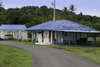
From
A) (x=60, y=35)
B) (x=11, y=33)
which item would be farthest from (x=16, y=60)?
(x=11, y=33)

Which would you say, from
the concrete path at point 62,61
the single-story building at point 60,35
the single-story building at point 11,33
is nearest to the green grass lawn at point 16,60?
the concrete path at point 62,61

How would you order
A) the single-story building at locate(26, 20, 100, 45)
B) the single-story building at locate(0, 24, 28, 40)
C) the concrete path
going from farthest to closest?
the single-story building at locate(0, 24, 28, 40)
the single-story building at locate(26, 20, 100, 45)
the concrete path

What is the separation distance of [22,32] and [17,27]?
1.88 meters

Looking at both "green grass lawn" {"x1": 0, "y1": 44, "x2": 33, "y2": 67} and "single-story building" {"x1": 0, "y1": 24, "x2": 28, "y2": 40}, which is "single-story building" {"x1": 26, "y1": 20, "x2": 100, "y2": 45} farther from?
"green grass lawn" {"x1": 0, "y1": 44, "x2": 33, "y2": 67}

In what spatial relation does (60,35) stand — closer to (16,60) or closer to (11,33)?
(16,60)

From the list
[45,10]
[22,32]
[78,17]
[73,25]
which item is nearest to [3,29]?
[22,32]

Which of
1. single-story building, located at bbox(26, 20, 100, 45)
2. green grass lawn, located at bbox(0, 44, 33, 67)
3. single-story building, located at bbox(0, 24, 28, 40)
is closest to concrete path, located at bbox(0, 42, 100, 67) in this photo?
green grass lawn, located at bbox(0, 44, 33, 67)

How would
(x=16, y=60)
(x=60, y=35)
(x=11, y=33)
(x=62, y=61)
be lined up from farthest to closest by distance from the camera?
(x=11, y=33)
(x=60, y=35)
(x=16, y=60)
(x=62, y=61)

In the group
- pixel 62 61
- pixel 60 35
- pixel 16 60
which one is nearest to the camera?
pixel 62 61

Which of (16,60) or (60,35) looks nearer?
(16,60)

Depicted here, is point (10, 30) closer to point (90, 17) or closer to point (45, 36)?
point (45, 36)

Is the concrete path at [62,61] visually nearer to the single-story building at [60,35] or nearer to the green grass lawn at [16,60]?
the green grass lawn at [16,60]

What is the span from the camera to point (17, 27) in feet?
150

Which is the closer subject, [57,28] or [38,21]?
[57,28]
